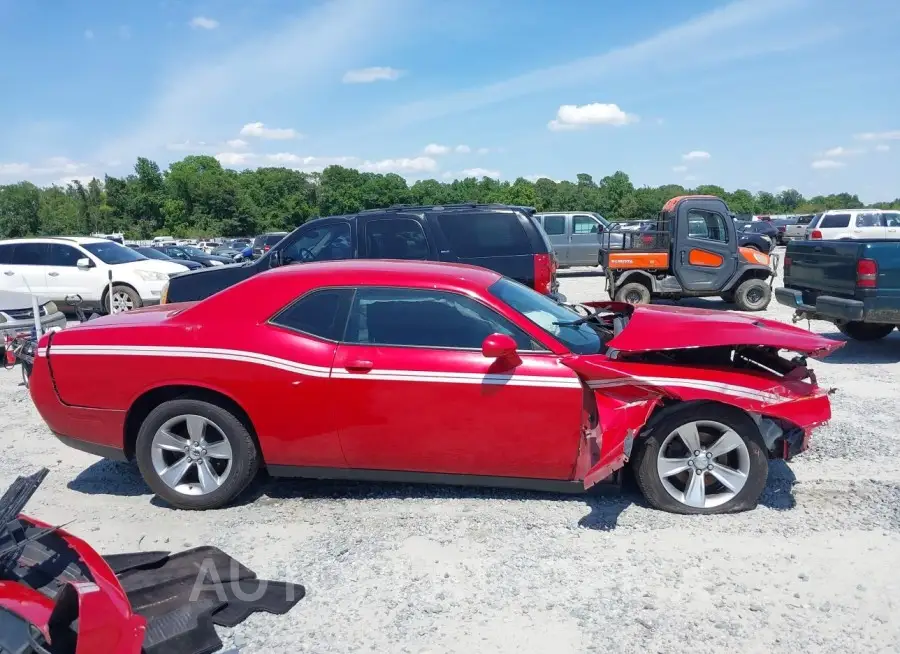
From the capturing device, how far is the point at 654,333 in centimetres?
436

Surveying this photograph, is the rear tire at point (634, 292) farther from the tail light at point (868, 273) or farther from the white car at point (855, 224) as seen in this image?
the white car at point (855, 224)

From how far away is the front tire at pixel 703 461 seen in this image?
4133mm

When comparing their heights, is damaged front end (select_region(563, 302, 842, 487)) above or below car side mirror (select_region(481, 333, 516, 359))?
below

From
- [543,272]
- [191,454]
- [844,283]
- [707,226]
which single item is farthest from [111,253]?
[844,283]

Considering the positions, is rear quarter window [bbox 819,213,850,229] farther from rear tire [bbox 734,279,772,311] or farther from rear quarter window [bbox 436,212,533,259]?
rear quarter window [bbox 436,212,533,259]

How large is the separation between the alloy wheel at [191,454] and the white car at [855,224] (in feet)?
79.2

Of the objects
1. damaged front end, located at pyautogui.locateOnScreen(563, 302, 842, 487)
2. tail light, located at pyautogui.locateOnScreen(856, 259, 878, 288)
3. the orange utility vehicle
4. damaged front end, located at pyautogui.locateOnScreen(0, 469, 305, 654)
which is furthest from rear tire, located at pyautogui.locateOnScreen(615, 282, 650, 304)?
damaged front end, located at pyautogui.locateOnScreen(0, 469, 305, 654)

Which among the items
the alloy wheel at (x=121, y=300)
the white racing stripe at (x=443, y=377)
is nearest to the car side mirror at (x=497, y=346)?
the white racing stripe at (x=443, y=377)

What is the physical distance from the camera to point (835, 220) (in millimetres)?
25547

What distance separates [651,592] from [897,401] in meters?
4.68

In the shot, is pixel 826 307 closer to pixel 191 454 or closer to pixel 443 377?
pixel 443 377

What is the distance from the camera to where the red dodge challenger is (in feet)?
13.5

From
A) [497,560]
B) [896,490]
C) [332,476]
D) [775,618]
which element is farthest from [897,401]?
[332,476]

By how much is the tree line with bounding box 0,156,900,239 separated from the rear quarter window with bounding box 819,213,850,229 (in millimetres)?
46677
